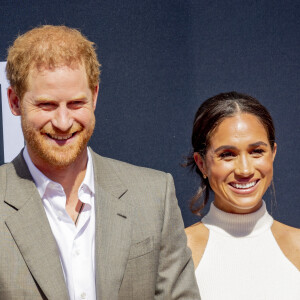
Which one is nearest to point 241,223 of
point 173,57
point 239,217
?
point 239,217

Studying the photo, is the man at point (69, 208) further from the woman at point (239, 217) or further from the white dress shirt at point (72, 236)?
the woman at point (239, 217)

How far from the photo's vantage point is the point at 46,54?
1.58m

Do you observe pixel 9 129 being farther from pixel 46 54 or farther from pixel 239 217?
pixel 239 217

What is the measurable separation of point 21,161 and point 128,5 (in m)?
1.19

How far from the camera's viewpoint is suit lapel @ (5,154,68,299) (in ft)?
4.98

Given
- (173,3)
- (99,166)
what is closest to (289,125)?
(173,3)

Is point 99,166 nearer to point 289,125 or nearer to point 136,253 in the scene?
point 136,253

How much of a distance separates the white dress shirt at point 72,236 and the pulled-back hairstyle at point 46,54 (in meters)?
0.29

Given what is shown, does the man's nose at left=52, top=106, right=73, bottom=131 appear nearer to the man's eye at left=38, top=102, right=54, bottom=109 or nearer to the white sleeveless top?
the man's eye at left=38, top=102, right=54, bottom=109

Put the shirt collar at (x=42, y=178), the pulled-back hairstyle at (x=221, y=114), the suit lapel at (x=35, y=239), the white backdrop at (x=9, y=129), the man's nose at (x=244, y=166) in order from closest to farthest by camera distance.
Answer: the suit lapel at (x=35, y=239), the shirt collar at (x=42, y=178), the man's nose at (x=244, y=166), the pulled-back hairstyle at (x=221, y=114), the white backdrop at (x=9, y=129)

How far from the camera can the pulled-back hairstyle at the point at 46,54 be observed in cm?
158

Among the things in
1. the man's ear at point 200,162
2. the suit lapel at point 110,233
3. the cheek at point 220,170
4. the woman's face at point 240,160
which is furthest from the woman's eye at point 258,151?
the suit lapel at point 110,233

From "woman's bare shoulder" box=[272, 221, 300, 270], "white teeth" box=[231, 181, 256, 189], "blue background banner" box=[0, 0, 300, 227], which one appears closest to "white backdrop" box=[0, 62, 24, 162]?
"blue background banner" box=[0, 0, 300, 227]

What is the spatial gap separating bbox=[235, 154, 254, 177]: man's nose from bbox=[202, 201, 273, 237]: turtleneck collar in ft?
0.82
